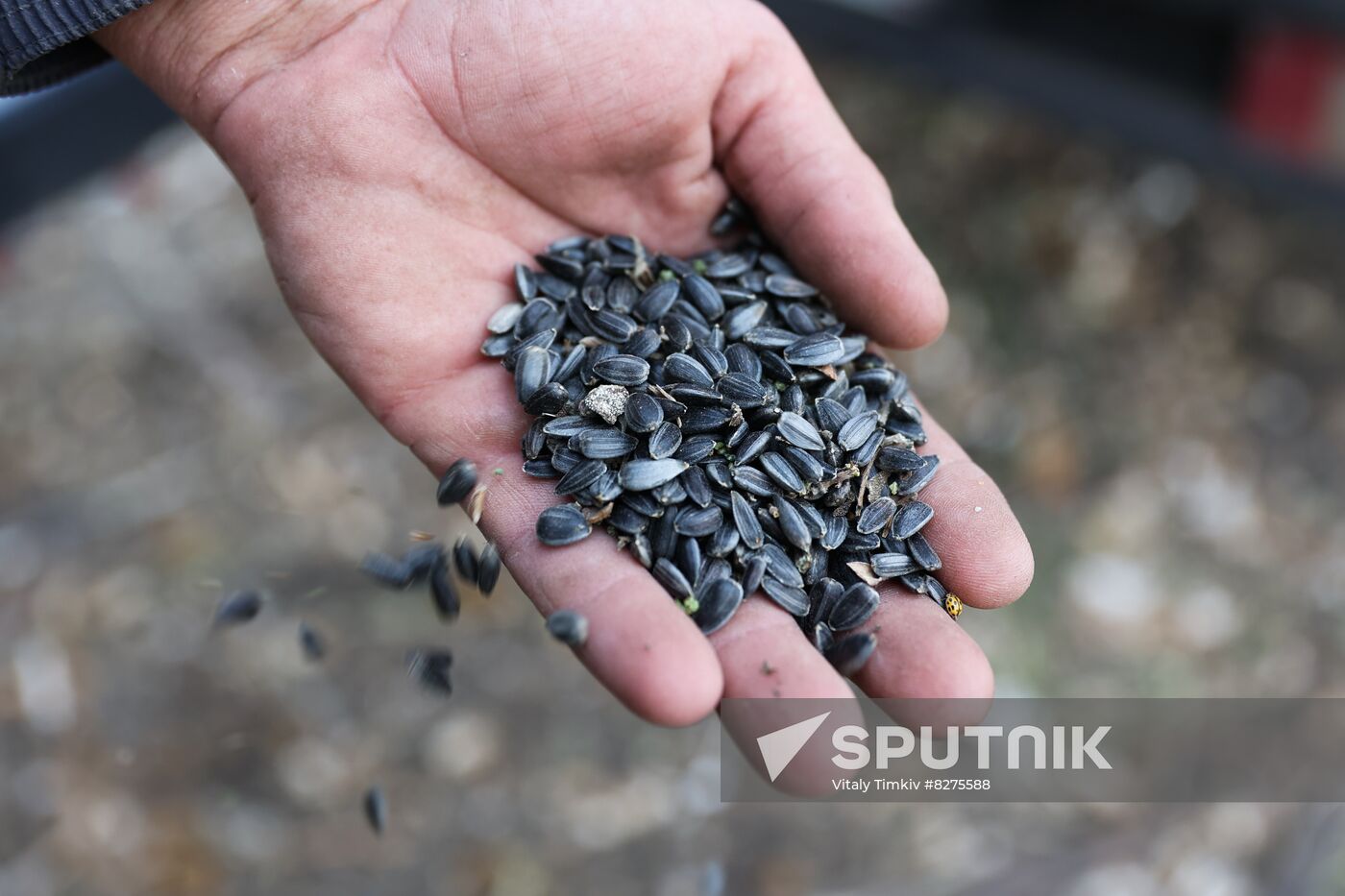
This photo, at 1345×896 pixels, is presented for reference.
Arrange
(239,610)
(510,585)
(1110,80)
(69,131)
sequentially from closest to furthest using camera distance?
(239,610) → (69,131) → (510,585) → (1110,80)

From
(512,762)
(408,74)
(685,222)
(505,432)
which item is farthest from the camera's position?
(512,762)

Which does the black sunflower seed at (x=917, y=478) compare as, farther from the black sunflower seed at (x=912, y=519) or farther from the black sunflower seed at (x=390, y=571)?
the black sunflower seed at (x=390, y=571)

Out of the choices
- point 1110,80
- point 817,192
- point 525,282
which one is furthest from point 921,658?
point 1110,80

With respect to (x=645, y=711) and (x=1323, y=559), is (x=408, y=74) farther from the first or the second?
(x=1323, y=559)

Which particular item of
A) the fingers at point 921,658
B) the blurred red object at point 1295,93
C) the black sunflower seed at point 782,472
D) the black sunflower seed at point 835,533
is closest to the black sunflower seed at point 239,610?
the black sunflower seed at point 782,472

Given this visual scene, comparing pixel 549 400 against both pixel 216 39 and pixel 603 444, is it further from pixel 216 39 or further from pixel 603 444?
pixel 216 39

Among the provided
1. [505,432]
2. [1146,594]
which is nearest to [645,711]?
[505,432]

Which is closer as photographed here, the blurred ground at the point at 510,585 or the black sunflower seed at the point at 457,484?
the black sunflower seed at the point at 457,484
